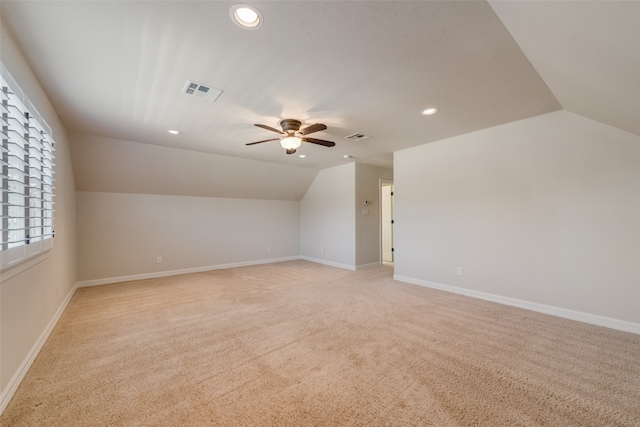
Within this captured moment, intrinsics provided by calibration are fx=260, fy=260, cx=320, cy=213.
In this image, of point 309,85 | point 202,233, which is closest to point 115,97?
point 309,85

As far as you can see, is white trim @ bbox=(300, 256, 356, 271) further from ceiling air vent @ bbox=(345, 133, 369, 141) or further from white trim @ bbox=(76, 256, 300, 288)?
ceiling air vent @ bbox=(345, 133, 369, 141)

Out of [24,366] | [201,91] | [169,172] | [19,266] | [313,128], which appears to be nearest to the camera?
[19,266]

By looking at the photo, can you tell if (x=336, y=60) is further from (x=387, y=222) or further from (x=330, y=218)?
(x=387, y=222)

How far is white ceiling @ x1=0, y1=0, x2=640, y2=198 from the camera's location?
154cm

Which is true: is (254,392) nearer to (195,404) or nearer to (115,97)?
(195,404)

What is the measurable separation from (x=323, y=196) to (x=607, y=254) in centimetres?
498

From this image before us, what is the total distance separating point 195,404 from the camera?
66.7 inches

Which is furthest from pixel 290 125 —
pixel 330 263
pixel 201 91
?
pixel 330 263

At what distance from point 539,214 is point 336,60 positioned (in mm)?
3148

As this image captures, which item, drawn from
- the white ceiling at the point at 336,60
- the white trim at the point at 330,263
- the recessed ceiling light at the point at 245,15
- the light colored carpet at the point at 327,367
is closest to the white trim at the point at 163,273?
the white trim at the point at 330,263

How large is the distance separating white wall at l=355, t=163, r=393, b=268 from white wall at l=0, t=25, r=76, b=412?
480 cm

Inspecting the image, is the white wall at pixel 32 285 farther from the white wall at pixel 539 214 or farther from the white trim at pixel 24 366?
the white wall at pixel 539 214

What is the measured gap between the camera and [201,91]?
257cm

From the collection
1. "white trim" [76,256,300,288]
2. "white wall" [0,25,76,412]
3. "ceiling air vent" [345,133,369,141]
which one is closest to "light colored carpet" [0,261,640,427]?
"white wall" [0,25,76,412]
